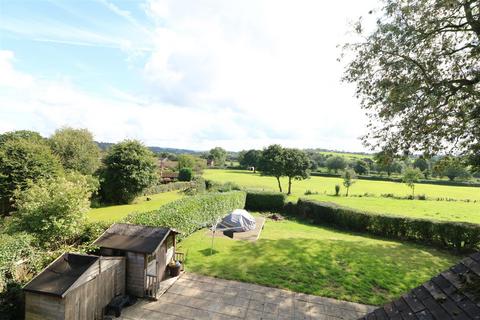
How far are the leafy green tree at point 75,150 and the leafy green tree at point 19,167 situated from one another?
15.2 metres

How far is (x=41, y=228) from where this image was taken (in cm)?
1126

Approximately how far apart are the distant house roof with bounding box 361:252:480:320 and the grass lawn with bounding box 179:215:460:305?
856 cm

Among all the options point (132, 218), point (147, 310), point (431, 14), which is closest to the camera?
point (147, 310)

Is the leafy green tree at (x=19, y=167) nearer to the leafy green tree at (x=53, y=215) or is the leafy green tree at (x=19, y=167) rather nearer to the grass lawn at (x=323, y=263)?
the leafy green tree at (x=53, y=215)

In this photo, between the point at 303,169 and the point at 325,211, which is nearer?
the point at 325,211

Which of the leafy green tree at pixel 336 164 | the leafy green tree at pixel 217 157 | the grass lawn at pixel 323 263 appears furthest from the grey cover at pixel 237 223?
the leafy green tree at pixel 217 157

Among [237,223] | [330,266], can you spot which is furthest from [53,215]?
[330,266]

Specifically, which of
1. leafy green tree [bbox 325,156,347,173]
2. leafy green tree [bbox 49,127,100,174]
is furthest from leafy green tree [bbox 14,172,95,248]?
leafy green tree [bbox 325,156,347,173]

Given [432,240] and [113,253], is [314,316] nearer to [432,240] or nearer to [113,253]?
[113,253]

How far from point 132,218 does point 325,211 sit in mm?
20926

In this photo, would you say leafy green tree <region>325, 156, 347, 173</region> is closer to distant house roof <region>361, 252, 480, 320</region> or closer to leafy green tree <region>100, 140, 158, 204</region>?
leafy green tree <region>100, 140, 158, 204</region>

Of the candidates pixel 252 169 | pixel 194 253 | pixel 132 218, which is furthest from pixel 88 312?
pixel 252 169

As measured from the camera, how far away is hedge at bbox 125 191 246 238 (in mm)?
14828

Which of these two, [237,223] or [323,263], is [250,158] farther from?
[323,263]
